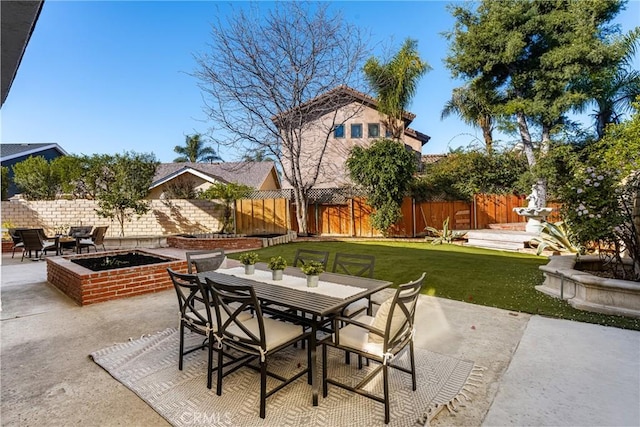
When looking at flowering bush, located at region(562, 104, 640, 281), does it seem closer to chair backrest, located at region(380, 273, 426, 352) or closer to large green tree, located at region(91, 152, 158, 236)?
chair backrest, located at region(380, 273, 426, 352)

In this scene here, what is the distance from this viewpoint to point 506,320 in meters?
3.93

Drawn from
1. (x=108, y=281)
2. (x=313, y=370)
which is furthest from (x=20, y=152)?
(x=313, y=370)

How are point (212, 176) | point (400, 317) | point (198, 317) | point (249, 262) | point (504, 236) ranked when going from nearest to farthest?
point (400, 317), point (198, 317), point (249, 262), point (504, 236), point (212, 176)

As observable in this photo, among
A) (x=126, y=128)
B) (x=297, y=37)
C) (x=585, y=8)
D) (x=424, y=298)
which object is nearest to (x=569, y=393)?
(x=424, y=298)

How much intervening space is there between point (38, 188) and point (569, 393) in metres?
16.8

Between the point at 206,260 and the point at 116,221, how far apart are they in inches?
426

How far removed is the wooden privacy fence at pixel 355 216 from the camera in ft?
42.4

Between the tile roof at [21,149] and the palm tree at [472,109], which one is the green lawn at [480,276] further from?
the tile roof at [21,149]

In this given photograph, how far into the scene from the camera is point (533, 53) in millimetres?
13016

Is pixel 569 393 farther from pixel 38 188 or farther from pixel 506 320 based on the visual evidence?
pixel 38 188

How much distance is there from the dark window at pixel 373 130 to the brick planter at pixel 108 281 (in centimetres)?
1323

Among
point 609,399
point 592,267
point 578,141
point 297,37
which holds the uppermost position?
point 297,37

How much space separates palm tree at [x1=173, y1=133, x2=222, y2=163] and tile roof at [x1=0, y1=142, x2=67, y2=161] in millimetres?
10825

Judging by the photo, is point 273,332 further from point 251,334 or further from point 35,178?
point 35,178
